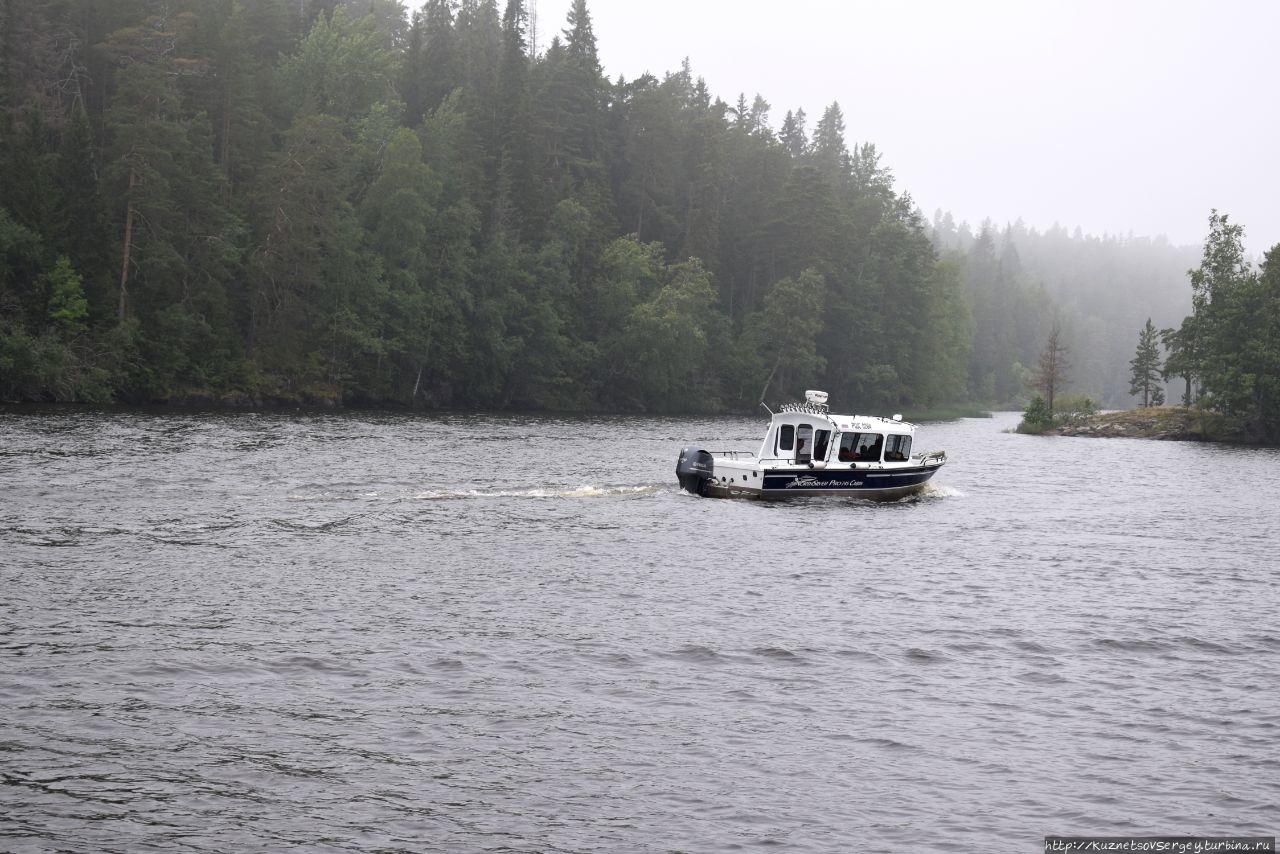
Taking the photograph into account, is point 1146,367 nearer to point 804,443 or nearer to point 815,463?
point 804,443

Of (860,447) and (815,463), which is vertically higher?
(860,447)

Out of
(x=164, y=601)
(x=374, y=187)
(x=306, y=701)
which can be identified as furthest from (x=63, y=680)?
(x=374, y=187)

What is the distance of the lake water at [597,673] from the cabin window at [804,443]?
5.66m

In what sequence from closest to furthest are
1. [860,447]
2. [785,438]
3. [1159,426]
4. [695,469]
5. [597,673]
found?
[597,673] → [695,469] → [860,447] → [785,438] → [1159,426]

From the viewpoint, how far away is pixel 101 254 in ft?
294

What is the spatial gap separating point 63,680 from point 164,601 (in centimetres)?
646

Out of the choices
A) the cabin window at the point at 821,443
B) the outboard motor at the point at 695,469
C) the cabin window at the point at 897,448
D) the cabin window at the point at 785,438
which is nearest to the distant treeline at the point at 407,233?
the outboard motor at the point at 695,469

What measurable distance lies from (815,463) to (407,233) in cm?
6880

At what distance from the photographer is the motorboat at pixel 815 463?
51.1 metres

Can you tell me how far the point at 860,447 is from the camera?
5403 centimetres

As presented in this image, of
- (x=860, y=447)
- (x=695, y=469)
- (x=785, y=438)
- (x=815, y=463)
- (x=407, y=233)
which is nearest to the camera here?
(x=695, y=469)

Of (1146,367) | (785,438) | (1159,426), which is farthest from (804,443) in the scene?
(1146,367)

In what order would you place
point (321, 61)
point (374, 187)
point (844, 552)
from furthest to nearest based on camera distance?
point (321, 61)
point (374, 187)
point (844, 552)

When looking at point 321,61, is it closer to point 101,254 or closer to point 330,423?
point 101,254
